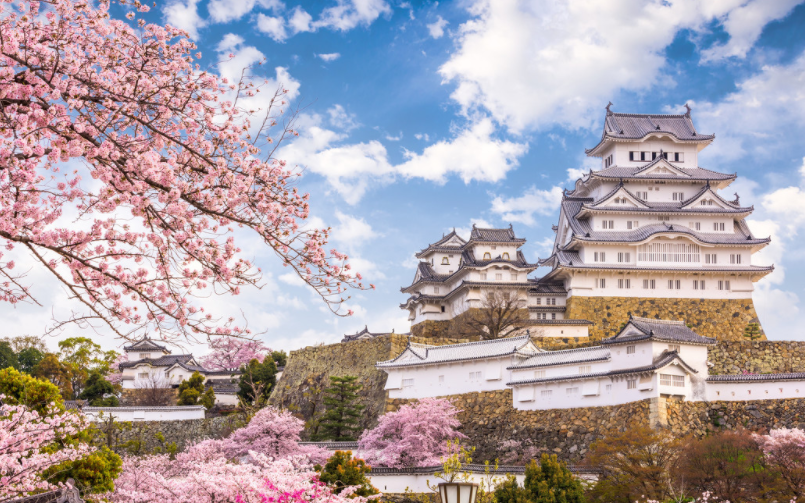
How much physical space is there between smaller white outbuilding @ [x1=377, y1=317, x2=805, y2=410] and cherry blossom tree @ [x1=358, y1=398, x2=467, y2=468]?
250cm

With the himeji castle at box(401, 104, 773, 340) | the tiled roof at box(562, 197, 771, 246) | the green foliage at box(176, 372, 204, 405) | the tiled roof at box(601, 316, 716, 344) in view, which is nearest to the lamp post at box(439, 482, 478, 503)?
the tiled roof at box(601, 316, 716, 344)

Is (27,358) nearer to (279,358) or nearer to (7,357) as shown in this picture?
(7,357)

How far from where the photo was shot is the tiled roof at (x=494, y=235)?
4634 cm

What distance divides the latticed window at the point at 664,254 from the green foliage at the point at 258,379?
910 inches

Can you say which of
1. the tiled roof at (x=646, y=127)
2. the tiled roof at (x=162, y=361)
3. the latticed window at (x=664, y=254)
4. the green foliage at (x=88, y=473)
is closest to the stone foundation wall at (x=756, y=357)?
the latticed window at (x=664, y=254)

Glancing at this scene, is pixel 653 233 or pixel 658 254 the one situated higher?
pixel 653 233

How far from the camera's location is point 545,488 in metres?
20.8

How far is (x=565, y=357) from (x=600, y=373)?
188cm

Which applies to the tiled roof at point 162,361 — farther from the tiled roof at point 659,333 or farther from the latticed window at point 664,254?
the tiled roof at point 659,333

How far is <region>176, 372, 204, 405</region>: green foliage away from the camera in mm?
48375

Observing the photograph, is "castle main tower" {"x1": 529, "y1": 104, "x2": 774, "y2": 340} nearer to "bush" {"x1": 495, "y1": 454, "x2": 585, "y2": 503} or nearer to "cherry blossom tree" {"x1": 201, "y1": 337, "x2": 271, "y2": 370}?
"bush" {"x1": 495, "y1": 454, "x2": 585, "y2": 503}

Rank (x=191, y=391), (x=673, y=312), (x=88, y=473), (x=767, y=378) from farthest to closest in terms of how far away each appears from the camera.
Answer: (x=191, y=391) → (x=673, y=312) → (x=767, y=378) → (x=88, y=473)

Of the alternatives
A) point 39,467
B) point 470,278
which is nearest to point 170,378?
point 470,278

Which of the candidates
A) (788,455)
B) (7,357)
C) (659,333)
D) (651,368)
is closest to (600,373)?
(651,368)
